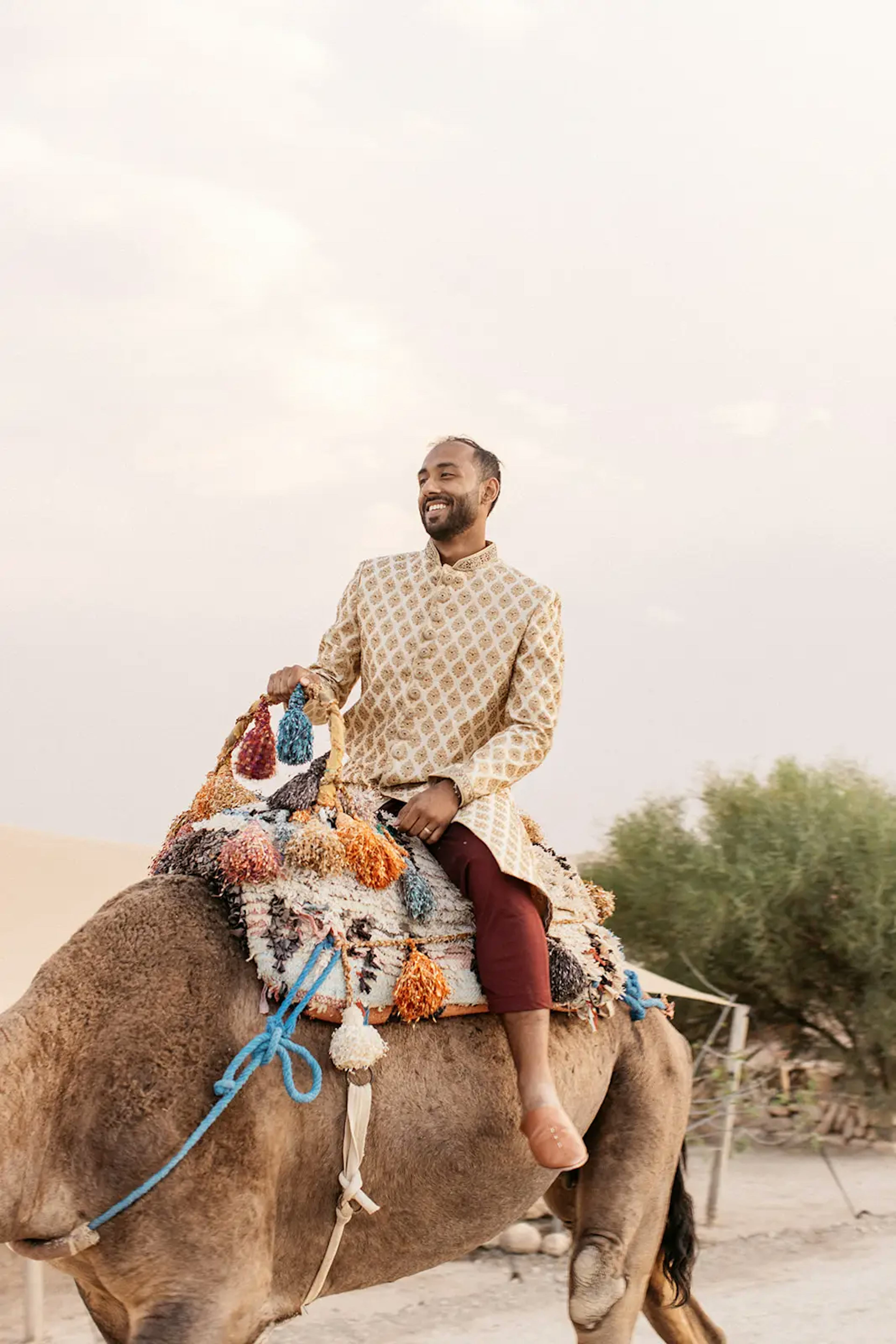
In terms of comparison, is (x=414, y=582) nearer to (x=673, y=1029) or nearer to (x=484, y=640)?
(x=484, y=640)

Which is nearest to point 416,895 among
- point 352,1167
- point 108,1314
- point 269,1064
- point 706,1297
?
point 269,1064

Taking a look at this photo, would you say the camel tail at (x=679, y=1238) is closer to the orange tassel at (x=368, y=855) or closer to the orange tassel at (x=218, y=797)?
the orange tassel at (x=368, y=855)

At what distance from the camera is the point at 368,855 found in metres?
3.62

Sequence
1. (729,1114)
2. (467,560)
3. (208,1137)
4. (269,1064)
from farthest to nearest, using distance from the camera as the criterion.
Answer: (729,1114) → (467,560) → (269,1064) → (208,1137)

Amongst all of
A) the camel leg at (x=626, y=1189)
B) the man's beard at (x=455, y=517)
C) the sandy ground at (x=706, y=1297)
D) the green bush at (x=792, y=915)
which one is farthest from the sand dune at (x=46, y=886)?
the green bush at (x=792, y=915)

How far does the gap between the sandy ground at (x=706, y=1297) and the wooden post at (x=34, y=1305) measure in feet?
0.86

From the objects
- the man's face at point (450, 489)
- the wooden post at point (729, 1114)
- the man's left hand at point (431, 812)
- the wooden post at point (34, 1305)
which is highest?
the man's face at point (450, 489)

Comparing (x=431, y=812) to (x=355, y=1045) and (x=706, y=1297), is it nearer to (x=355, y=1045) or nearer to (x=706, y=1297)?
(x=355, y=1045)

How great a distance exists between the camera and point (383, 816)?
13.0 feet

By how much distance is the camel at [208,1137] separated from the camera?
3.10m

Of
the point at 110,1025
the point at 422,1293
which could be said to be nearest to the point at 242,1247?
the point at 110,1025

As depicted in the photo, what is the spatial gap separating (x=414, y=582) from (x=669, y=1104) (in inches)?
78.8

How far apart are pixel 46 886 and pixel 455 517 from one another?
555 cm

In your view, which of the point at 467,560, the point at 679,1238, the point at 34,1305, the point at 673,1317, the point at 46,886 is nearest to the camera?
the point at 467,560
